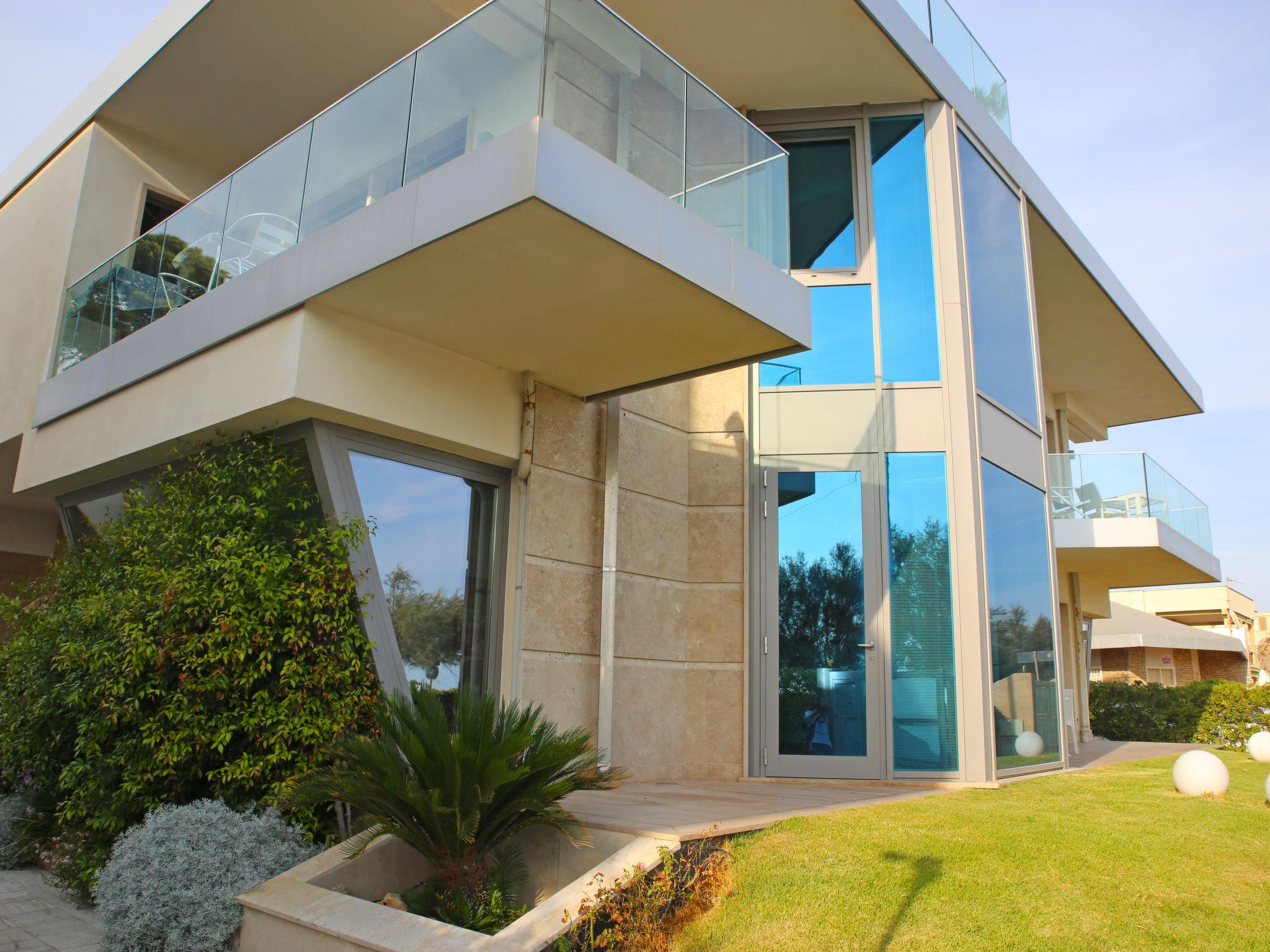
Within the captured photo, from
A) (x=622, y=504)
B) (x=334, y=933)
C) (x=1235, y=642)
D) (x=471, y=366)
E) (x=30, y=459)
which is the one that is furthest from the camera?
(x=1235, y=642)

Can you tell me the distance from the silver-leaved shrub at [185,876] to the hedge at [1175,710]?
16.7 m

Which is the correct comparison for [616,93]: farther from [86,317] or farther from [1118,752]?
[1118,752]

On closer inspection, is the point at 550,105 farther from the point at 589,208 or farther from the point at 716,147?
the point at 716,147

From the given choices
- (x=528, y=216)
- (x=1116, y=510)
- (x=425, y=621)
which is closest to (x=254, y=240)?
(x=528, y=216)

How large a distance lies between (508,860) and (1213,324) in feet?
61.3

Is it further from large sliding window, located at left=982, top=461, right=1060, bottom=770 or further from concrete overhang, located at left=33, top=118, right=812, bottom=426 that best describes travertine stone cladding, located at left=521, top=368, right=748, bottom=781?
large sliding window, located at left=982, top=461, right=1060, bottom=770

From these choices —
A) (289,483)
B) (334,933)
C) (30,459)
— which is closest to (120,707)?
(289,483)

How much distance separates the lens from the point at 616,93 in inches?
252

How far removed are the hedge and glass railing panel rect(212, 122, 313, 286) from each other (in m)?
17.3

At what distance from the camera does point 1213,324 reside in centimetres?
1848

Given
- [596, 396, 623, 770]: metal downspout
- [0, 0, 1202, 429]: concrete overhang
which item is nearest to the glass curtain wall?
[596, 396, 623, 770]: metal downspout

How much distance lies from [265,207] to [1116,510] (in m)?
13.7

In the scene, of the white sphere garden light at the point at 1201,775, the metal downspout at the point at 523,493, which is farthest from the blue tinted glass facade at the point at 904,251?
the white sphere garden light at the point at 1201,775

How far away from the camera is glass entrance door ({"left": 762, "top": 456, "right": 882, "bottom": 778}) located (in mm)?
8820
